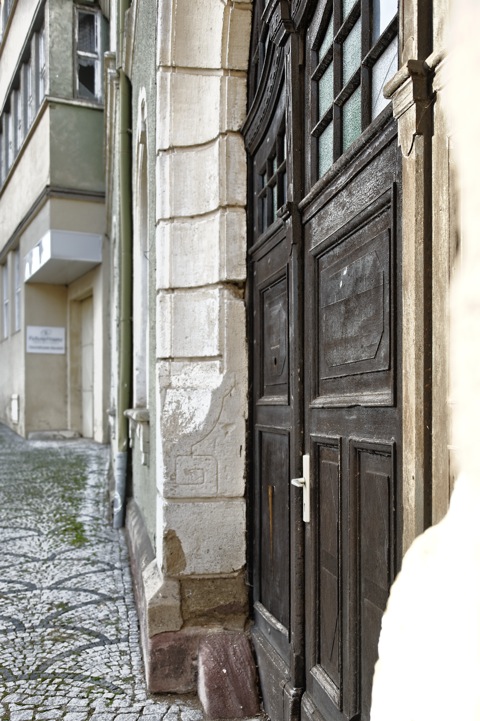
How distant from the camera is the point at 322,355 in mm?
2078

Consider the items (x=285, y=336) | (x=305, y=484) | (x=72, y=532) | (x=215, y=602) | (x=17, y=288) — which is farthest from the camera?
(x=17, y=288)

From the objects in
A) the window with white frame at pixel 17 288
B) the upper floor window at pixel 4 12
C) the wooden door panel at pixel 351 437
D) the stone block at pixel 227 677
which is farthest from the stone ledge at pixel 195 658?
the upper floor window at pixel 4 12

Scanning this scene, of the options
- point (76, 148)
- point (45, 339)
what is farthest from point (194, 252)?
point (45, 339)

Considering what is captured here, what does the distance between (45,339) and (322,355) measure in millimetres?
10418

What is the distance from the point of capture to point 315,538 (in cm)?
213

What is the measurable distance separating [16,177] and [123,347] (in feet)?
26.3

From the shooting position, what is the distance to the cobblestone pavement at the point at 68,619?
2.53m

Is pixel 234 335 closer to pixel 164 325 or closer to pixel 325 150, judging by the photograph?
pixel 164 325

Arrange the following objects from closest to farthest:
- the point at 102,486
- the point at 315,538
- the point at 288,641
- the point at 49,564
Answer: the point at 315,538 < the point at 288,641 < the point at 49,564 < the point at 102,486

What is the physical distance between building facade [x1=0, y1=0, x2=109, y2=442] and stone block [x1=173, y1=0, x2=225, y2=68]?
275 inches

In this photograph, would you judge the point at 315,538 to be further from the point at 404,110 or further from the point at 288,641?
the point at 404,110

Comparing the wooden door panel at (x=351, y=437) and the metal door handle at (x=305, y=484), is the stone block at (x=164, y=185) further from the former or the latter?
the metal door handle at (x=305, y=484)

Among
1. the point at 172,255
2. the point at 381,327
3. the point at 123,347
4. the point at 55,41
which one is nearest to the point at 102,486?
the point at 123,347

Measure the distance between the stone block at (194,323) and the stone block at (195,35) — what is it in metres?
1.03
